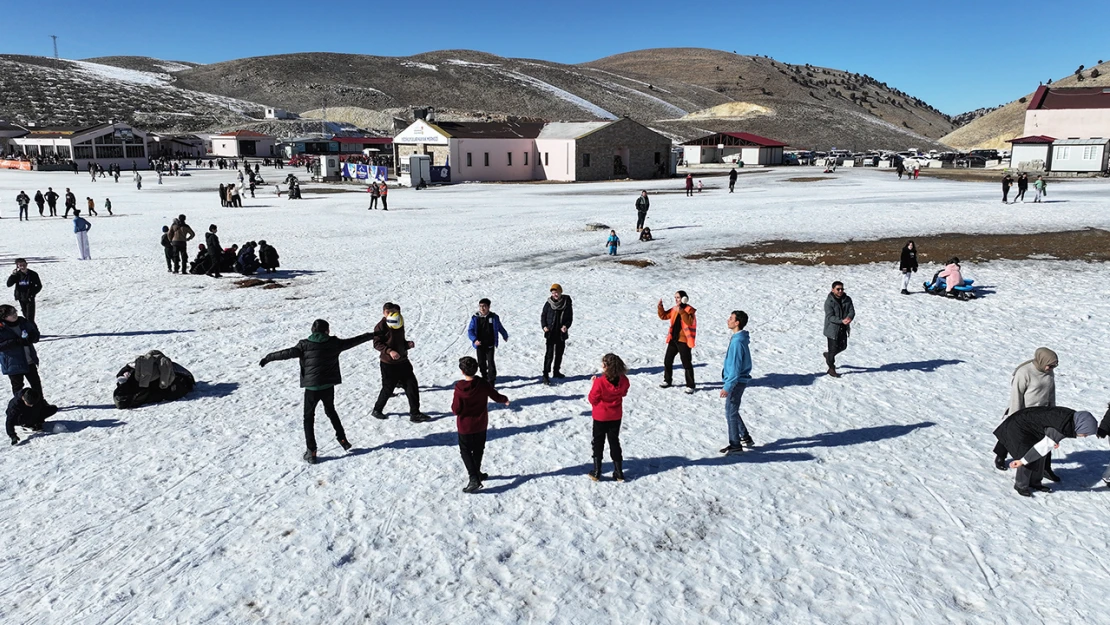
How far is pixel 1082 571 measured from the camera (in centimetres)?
573

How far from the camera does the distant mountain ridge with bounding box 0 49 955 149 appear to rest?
370ft

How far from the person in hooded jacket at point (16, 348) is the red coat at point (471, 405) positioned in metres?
5.71

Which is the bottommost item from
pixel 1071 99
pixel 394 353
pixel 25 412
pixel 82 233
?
pixel 25 412

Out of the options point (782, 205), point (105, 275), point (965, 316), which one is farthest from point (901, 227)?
point (105, 275)

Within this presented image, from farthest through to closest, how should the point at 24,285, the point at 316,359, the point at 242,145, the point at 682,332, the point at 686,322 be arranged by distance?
the point at 242,145, the point at 24,285, the point at 682,332, the point at 686,322, the point at 316,359

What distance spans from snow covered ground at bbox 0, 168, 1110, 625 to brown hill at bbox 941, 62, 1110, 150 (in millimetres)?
92889

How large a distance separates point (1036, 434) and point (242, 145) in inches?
3807

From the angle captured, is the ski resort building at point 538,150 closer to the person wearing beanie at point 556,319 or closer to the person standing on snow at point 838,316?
the person wearing beanie at point 556,319

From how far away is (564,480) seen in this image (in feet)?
24.2

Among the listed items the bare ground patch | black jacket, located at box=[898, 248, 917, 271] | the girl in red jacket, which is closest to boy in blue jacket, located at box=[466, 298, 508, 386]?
the girl in red jacket

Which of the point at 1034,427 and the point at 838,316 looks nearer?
the point at 1034,427

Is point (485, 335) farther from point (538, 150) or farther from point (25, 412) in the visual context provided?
point (538, 150)

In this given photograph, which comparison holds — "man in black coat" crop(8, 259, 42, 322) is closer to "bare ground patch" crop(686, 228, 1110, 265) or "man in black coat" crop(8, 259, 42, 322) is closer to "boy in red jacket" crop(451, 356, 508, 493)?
"boy in red jacket" crop(451, 356, 508, 493)

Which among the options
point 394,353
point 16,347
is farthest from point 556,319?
point 16,347
